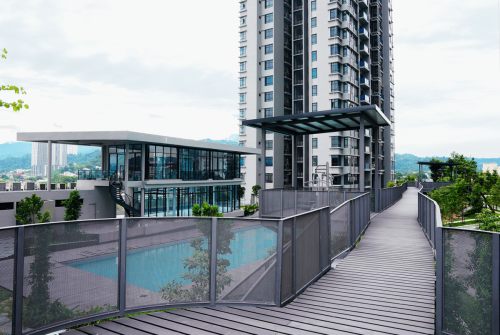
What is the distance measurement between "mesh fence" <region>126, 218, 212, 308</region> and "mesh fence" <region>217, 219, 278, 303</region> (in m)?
0.25

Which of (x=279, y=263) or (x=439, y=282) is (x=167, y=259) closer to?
(x=279, y=263)

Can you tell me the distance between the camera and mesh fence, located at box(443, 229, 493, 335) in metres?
4.71

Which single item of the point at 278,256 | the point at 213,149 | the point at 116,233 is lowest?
A: the point at 278,256

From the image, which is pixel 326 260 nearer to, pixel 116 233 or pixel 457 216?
pixel 116 233

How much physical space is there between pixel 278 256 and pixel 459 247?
278 cm

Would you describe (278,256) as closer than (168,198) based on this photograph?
Yes

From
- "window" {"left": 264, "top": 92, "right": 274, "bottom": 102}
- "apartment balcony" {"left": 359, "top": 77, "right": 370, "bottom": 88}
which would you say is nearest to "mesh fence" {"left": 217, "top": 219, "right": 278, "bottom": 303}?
"window" {"left": 264, "top": 92, "right": 274, "bottom": 102}

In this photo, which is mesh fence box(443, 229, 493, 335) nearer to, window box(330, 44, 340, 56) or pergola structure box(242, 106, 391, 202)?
pergola structure box(242, 106, 391, 202)

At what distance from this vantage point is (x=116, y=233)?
5.38 metres

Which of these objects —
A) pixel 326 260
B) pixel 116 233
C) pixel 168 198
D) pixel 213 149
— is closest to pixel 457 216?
pixel 213 149

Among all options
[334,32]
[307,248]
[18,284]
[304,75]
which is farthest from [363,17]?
[18,284]

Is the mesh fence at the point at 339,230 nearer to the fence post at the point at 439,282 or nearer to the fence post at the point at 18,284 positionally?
the fence post at the point at 439,282

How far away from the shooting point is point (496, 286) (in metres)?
4.59

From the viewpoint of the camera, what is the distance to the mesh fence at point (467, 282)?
471 centimetres
